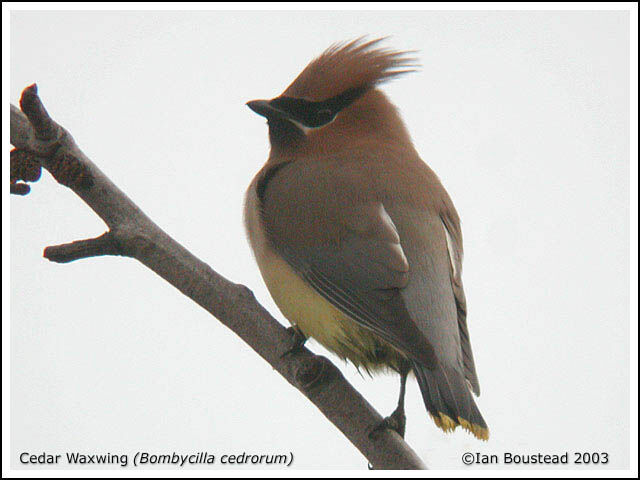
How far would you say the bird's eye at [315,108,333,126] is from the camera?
4220 mm

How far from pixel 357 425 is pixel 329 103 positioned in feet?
6.46

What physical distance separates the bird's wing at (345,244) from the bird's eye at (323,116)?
1.38 feet

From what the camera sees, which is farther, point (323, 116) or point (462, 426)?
point (323, 116)

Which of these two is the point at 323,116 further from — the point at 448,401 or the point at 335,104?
the point at 448,401

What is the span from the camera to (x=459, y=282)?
3.55 metres

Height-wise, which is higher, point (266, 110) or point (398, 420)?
point (266, 110)

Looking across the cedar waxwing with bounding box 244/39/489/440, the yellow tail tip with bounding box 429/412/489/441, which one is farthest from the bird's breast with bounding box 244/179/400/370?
the yellow tail tip with bounding box 429/412/489/441

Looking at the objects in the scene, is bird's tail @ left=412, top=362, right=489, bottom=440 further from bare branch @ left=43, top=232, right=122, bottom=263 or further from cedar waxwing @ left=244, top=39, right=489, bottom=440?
bare branch @ left=43, top=232, right=122, bottom=263

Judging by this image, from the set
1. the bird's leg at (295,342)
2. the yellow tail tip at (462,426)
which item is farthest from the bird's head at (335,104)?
the yellow tail tip at (462,426)

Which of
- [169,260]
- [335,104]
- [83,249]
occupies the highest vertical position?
[335,104]

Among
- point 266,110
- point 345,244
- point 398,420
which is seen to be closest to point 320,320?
point 345,244

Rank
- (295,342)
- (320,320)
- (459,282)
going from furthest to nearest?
1. (459,282)
2. (320,320)
3. (295,342)

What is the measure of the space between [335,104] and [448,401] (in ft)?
6.51

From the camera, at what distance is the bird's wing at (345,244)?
306 centimetres
